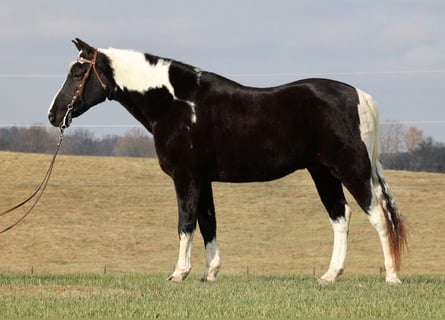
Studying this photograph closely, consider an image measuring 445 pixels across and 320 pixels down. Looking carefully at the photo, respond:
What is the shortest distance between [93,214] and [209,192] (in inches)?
1257

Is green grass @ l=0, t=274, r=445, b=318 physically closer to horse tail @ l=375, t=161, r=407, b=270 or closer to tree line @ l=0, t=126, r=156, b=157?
horse tail @ l=375, t=161, r=407, b=270

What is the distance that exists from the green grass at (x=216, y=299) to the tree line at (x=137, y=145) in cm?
2843

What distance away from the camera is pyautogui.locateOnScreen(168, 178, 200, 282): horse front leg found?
11469mm

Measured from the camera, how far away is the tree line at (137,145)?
159 ft

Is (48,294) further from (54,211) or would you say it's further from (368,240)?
(54,211)

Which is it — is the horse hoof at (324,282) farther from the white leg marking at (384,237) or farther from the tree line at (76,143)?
the tree line at (76,143)

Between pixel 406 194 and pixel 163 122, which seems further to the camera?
pixel 406 194

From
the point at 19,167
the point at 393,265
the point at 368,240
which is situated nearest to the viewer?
the point at 393,265

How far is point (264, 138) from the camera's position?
11.5 m

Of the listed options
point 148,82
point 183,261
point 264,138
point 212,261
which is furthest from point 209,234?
point 148,82

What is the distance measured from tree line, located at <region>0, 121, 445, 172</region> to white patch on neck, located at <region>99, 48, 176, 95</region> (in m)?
27.6

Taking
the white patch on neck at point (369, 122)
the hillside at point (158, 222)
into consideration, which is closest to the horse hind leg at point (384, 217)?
the white patch on neck at point (369, 122)

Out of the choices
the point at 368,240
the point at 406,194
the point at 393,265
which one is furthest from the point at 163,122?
the point at 406,194

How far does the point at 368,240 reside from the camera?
38.5m
